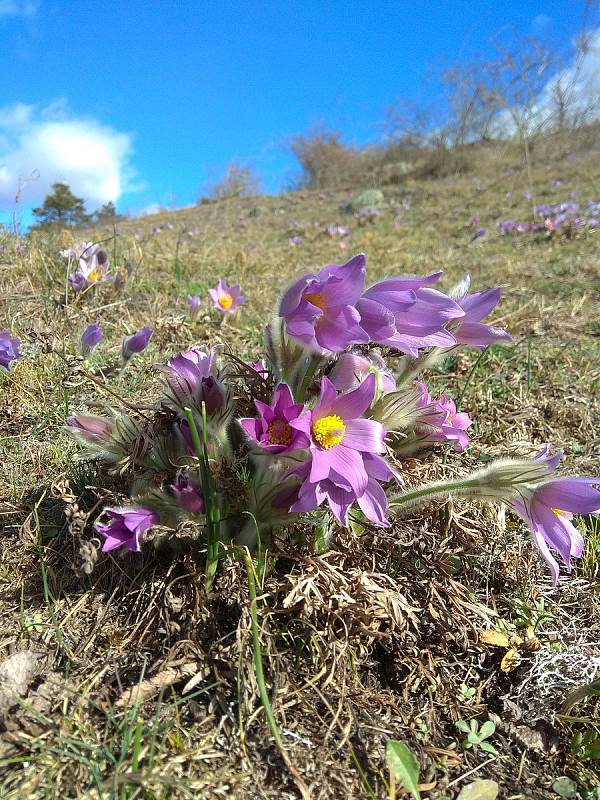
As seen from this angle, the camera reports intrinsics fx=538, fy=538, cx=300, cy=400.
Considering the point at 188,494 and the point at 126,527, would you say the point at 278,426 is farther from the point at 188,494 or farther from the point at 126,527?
the point at 126,527

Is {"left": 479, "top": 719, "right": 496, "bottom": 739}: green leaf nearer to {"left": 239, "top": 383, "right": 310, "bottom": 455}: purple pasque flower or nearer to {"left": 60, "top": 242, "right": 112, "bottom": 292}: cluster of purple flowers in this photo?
{"left": 239, "top": 383, "right": 310, "bottom": 455}: purple pasque flower

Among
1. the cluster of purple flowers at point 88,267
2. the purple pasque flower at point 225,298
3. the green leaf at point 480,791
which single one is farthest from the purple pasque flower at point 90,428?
the cluster of purple flowers at point 88,267

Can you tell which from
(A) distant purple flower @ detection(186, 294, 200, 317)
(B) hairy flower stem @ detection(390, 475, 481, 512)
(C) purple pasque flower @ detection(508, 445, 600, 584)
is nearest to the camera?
(C) purple pasque flower @ detection(508, 445, 600, 584)

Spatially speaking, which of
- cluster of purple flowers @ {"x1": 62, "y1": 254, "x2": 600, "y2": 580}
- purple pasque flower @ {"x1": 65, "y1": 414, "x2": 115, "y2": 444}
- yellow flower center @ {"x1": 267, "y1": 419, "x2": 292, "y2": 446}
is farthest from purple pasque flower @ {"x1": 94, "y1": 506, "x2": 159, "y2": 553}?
yellow flower center @ {"x1": 267, "y1": 419, "x2": 292, "y2": 446}

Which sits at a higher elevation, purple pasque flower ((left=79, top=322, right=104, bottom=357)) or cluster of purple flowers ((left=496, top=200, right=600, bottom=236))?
cluster of purple flowers ((left=496, top=200, right=600, bottom=236))

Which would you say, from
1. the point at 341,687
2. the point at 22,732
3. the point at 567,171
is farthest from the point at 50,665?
the point at 567,171

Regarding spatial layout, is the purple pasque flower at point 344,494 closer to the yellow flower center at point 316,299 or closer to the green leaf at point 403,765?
the yellow flower center at point 316,299
